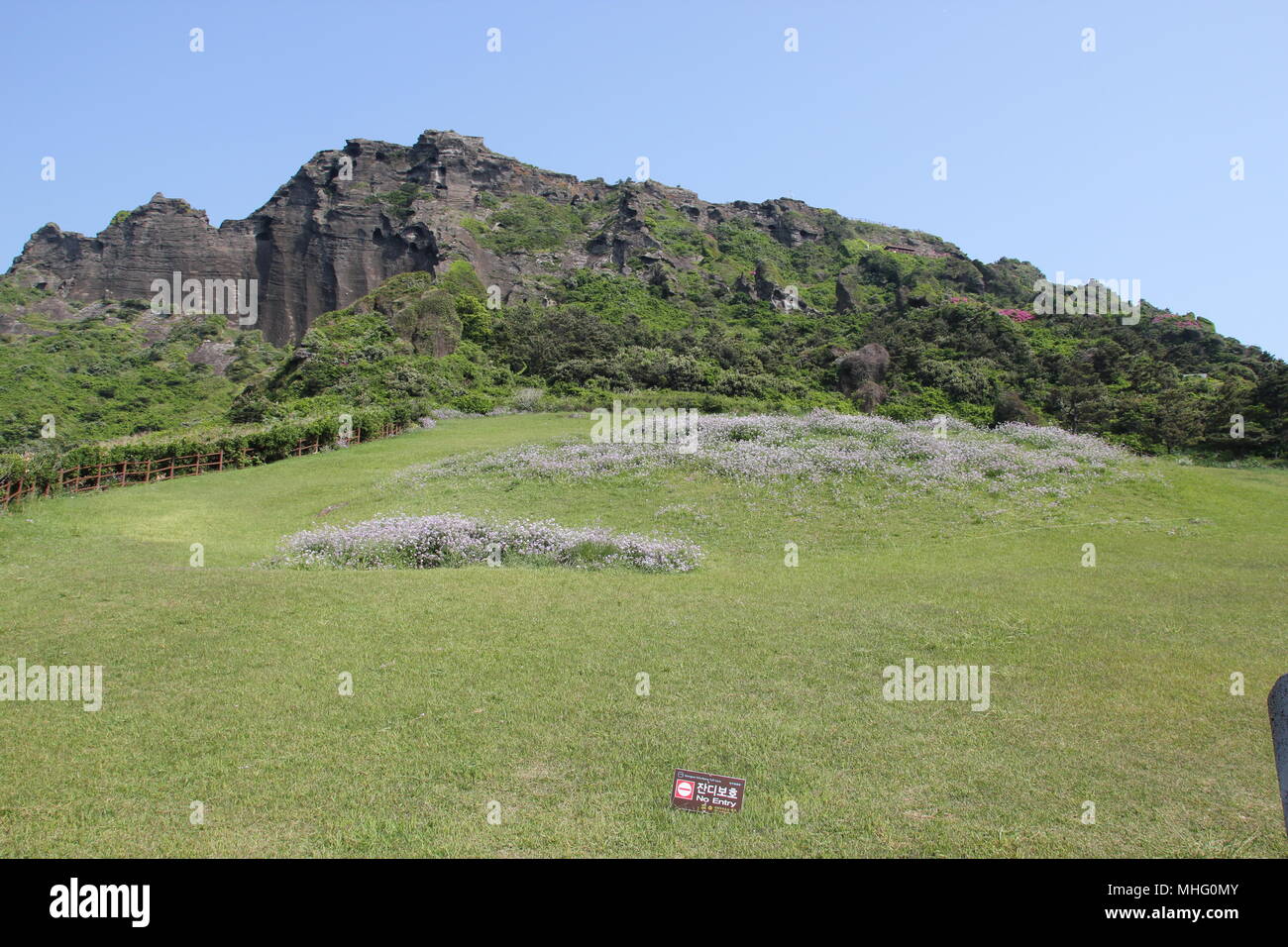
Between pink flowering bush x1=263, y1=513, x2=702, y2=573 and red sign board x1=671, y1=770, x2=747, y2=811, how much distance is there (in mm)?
10312

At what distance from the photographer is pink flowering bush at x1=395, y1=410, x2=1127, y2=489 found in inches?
1059

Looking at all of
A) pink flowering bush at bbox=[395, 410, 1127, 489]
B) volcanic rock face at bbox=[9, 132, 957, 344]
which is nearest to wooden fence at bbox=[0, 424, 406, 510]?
pink flowering bush at bbox=[395, 410, 1127, 489]

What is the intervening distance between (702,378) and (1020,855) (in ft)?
157

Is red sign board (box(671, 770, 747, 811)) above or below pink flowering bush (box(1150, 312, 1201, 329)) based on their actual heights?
below

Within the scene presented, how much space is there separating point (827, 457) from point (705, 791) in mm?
21755

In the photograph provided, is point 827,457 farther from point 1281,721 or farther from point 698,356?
point 698,356

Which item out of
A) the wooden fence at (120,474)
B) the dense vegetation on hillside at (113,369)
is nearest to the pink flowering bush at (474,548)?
the wooden fence at (120,474)

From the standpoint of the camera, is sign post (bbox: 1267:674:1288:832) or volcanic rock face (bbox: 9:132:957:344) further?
volcanic rock face (bbox: 9:132:957:344)

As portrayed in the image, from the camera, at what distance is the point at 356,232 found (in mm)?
103000

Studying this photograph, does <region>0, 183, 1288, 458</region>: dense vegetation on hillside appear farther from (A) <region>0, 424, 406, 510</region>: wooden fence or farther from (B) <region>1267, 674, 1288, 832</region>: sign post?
(B) <region>1267, 674, 1288, 832</region>: sign post

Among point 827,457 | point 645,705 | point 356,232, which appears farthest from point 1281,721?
point 356,232

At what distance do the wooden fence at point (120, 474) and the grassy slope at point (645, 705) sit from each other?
16.8ft

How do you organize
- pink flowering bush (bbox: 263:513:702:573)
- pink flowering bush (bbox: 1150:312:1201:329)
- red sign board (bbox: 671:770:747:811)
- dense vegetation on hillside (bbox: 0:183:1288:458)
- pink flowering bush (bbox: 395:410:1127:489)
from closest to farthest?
red sign board (bbox: 671:770:747:811), pink flowering bush (bbox: 263:513:702:573), pink flowering bush (bbox: 395:410:1127:489), dense vegetation on hillside (bbox: 0:183:1288:458), pink flowering bush (bbox: 1150:312:1201:329)

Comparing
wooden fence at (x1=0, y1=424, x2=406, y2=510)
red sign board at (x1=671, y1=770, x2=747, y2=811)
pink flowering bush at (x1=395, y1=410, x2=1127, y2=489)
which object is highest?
pink flowering bush at (x1=395, y1=410, x2=1127, y2=489)
